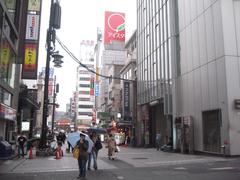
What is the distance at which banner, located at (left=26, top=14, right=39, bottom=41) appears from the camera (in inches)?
1060

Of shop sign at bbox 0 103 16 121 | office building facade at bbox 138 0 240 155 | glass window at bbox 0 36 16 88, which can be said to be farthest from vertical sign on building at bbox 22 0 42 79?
office building facade at bbox 138 0 240 155

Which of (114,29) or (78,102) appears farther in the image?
(78,102)

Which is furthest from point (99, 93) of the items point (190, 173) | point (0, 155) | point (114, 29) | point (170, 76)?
point (190, 173)

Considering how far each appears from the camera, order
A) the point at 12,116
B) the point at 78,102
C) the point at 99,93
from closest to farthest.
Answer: the point at 12,116
the point at 99,93
the point at 78,102

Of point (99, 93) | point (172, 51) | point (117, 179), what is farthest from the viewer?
point (99, 93)

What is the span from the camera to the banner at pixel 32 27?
88.3 feet

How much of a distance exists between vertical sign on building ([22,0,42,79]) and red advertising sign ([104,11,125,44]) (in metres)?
58.2

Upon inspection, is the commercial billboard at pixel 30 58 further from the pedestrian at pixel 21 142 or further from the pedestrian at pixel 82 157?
the pedestrian at pixel 82 157

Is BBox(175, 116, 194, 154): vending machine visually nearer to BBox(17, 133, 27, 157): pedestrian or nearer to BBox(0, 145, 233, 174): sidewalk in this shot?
BBox(0, 145, 233, 174): sidewalk

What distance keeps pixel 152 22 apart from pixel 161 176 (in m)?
27.5

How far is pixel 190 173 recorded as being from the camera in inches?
556

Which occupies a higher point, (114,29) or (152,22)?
(114,29)

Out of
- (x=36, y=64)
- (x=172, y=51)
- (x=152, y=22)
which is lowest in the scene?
(x=36, y=64)

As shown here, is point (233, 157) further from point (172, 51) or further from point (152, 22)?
point (152, 22)
